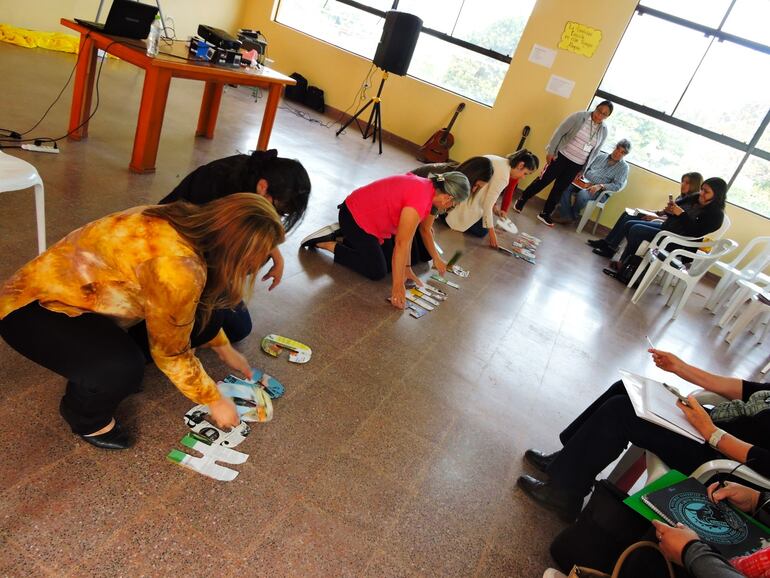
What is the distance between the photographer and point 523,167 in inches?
173

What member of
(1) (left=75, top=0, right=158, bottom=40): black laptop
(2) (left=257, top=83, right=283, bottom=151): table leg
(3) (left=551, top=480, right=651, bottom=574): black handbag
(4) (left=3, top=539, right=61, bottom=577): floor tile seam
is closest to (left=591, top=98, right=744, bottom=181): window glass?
(2) (left=257, top=83, right=283, bottom=151): table leg

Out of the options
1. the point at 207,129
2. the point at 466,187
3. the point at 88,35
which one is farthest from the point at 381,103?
the point at 466,187

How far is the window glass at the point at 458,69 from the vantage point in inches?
284

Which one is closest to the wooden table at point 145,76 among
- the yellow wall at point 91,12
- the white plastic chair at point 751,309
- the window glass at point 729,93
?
the yellow wall at point 91,12

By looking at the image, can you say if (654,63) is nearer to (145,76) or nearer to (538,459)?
(145,76)

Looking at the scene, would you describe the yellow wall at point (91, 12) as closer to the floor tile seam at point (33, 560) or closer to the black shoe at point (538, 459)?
the floor tile seam at point (33, 560)

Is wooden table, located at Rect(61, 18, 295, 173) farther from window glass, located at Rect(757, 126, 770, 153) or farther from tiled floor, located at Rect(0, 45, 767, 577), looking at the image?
window glass, located at Rect(757, 126, 770, 153)

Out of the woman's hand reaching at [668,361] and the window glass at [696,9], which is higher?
→ the window glass at [696,9]

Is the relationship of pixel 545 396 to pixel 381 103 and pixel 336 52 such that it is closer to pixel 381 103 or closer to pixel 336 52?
pixel 381 103

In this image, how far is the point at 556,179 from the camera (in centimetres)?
654

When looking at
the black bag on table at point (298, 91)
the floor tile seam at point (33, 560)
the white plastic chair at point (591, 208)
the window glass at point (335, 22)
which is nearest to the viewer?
the floor tile seam at point (33, 560)

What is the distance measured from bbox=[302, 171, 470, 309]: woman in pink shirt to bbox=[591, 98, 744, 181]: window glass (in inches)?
179

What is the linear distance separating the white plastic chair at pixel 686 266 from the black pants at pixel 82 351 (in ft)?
14.7

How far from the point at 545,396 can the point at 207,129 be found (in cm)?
377
